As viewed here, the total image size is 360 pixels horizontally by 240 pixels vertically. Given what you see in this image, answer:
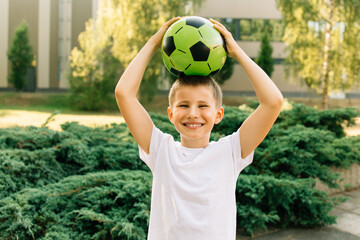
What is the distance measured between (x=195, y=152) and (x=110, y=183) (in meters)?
1.85

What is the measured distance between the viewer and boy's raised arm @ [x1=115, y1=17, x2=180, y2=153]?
1858 millimetres

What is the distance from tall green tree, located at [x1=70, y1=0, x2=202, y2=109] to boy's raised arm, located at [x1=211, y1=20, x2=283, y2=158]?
16.8 m

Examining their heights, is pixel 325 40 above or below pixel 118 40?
above

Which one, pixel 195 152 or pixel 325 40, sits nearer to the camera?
pixel 195 152

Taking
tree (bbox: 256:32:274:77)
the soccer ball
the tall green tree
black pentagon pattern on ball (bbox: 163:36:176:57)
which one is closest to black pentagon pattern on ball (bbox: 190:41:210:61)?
the soccer ball

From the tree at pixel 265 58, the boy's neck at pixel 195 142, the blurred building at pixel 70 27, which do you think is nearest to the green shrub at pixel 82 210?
the boy's neck at pixel 195 142

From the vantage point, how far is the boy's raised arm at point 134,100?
1858 mm

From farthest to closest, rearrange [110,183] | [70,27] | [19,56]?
[70,27] < [19,56] < [110,183]

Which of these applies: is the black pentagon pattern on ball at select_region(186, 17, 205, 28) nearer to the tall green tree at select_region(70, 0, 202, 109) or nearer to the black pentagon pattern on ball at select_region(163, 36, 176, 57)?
the black pentagon pattern on ball at select_region(163, 36, 176, 57)

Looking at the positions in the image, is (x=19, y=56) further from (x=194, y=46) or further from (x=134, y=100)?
(x=194, y=46)

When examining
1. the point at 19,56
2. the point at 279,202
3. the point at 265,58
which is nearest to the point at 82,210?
the point at 279,202

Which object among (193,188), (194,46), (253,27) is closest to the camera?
(193,188)

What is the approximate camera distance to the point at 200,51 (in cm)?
185

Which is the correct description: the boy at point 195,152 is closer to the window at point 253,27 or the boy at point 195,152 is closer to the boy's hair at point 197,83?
the boy's hair at point 197,83
